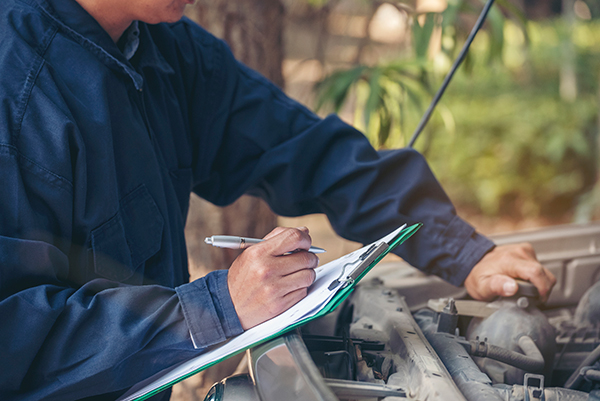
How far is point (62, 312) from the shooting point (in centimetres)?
75

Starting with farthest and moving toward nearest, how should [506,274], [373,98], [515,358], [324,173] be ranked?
[373,98] < [324,173] < [506,274] < [515,358]

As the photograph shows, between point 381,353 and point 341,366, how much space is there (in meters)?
0.08

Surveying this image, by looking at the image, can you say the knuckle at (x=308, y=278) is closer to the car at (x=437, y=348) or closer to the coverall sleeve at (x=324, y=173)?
the car at (x=437, y=348)

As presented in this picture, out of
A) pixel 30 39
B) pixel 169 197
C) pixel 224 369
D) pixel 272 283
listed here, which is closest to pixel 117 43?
pixel 30 39

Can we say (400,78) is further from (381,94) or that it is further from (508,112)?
(508,112)

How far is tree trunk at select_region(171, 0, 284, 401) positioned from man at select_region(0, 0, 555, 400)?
0.66 metres

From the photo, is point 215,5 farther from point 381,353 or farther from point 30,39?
point 381,353

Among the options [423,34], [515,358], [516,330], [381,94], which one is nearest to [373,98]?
[381,94]

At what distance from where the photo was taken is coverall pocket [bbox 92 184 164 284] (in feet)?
3.00

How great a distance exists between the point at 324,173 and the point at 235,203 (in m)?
0.86

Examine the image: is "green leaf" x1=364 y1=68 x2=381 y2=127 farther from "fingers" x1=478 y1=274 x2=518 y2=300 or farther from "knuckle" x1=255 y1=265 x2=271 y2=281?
"knuckle" x1=255 y1=265 x2=271 y2=281

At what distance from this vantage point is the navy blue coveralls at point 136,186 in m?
0.75

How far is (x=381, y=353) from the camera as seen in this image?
3.09ft

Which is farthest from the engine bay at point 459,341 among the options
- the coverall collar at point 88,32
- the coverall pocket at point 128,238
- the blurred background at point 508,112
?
the blurred background at point 508,112
